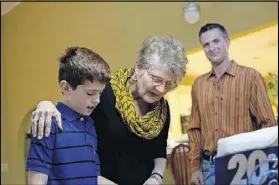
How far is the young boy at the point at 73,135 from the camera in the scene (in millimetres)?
993

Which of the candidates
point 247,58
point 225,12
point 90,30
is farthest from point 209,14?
point 247,58

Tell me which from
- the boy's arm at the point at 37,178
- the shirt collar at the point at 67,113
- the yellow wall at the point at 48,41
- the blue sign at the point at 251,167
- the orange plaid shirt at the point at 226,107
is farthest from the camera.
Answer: the yellow wall at the point at 48,41

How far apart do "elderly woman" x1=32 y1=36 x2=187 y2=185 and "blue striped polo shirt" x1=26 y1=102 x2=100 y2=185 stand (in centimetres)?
22

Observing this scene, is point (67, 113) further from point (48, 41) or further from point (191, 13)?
point (48, 41)

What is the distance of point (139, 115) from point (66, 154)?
0.41 m

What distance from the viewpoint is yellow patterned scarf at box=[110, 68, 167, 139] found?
135 cm

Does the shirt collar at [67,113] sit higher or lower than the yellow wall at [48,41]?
lower

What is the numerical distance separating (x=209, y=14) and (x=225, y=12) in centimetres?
15

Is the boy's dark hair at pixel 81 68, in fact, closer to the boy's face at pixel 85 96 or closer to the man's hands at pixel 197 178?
the boy's face at pixel 85 96

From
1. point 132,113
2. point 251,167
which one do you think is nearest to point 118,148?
point 132,113

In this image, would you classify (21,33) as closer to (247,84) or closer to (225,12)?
(225,12)

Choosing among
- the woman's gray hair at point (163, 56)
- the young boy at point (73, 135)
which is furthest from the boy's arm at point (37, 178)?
the woman's gray hair at point (163, 56)

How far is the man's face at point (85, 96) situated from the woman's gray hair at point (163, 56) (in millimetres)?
264

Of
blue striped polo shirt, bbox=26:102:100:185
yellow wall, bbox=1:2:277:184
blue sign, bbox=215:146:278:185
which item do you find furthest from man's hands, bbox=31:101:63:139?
yellow wall, bbox=1:2:277:184
